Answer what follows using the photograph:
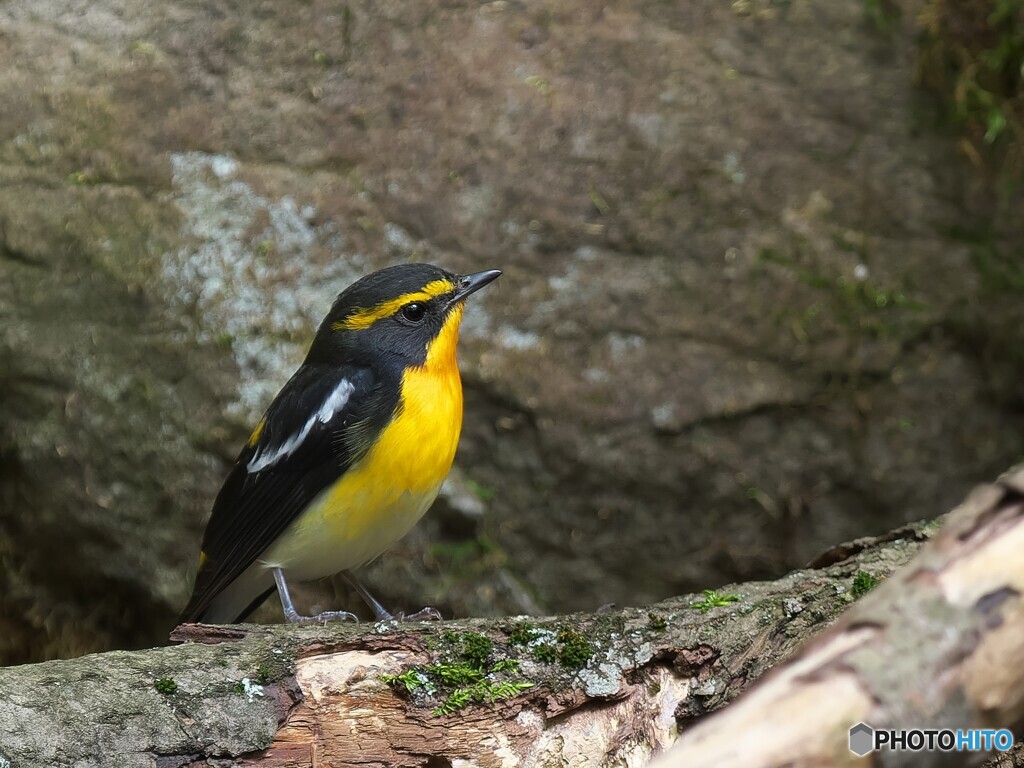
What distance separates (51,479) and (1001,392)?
16.1 ft

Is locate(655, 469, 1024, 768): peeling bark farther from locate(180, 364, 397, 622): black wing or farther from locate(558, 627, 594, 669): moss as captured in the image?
locate(180, 364, 397, 622): black wing

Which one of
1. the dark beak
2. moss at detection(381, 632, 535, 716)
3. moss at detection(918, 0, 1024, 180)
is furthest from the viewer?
moss at detection(918, 0, 1024, 180)

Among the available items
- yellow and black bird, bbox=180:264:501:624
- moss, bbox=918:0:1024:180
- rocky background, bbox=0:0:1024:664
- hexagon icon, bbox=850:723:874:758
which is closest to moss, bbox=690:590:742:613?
yellow and black bird, bbox=180:264:501:624

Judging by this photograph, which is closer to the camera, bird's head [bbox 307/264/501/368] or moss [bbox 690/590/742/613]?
moss [bbox 690/590/742/613]

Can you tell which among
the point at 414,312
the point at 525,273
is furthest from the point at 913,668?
the point at 525,273

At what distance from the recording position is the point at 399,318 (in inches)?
171

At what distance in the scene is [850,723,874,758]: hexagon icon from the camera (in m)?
1.78

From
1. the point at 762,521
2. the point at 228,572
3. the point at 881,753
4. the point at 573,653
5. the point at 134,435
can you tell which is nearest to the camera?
the point at 881,753

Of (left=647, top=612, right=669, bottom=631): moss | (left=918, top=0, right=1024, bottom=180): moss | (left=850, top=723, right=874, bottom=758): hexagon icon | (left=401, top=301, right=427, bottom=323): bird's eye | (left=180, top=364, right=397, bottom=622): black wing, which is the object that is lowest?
(left=180, top=364, right=397, bottom=622): black wing

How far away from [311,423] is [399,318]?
57 cm

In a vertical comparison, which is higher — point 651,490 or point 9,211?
point 9,211

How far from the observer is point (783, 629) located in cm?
317

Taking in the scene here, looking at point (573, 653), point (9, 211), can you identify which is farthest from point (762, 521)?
point (9, 211)

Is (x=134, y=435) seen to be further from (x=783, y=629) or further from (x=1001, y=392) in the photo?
(x=1001, y=392)
